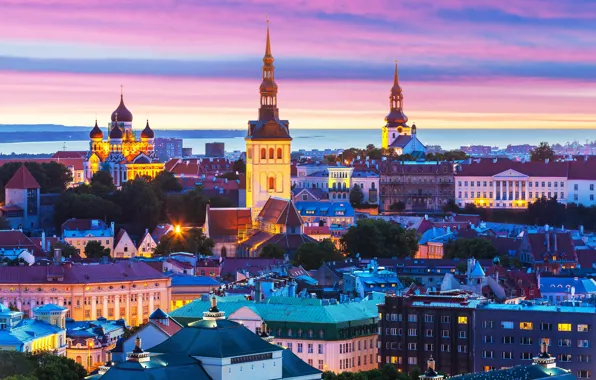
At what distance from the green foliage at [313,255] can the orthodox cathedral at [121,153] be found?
159 feet

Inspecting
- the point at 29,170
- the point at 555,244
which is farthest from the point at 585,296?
the point at 29,170

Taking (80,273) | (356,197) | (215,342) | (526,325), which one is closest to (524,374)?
(215,342)

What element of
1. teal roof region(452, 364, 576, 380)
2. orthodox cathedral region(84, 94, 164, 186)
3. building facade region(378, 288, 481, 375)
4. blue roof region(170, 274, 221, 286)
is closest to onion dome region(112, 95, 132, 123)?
orthodox cathedral region(84, 94, 164, 186)

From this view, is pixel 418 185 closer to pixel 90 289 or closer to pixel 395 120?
pixel 395 120

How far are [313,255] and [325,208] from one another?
3059 centimetres

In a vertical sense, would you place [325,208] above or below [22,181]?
below

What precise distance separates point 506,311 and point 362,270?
2117cm

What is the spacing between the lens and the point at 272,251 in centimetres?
9762

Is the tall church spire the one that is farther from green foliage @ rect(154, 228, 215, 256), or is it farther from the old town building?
the old town building

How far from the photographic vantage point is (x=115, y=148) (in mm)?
159125

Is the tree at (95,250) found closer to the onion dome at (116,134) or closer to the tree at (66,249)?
the tree at (66,249)

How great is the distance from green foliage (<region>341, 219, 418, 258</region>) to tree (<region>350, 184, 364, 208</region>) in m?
39.3

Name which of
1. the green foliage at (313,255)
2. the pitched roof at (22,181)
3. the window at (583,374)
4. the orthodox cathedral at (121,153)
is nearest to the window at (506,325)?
the window at (583,374)

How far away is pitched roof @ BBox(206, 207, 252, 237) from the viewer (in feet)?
355
